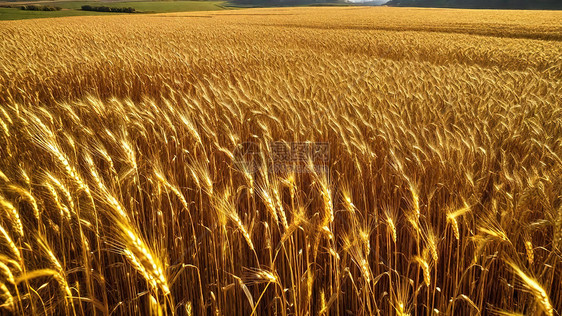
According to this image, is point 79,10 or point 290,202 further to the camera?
point 79,10

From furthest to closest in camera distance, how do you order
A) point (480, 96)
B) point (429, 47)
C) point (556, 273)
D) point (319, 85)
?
point (429, 47)
point (319, 85)
point (480, 96)
point (556, 273)

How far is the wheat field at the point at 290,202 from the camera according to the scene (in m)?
1.17

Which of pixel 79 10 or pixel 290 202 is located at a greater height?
pixel 79 10

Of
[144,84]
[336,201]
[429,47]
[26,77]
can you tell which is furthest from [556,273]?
[429,47]

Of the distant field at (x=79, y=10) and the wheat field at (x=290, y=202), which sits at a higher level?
the distant field at (x=79, y=10)

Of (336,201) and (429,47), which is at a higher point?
(429,47)

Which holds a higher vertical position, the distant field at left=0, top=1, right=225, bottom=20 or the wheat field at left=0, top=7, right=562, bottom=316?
the distant field at left=0, top=1, right=225, bottom=20

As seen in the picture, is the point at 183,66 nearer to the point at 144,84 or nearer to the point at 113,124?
the point at 144,84

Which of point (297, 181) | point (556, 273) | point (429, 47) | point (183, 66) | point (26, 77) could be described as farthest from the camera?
point (429, 47)

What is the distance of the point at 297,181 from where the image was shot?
1965 millimetres

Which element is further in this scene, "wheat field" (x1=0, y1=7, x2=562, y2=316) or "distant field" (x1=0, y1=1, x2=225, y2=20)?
"distant field" (x1=0, y1=1, x2=225, y2=20)

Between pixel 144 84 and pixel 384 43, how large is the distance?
27.3 feet

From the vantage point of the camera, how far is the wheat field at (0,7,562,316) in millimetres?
1171

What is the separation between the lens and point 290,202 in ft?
6.32
